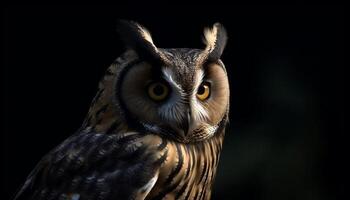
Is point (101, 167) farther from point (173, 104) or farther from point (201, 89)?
point (201, 89)

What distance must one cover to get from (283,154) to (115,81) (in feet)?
5.42

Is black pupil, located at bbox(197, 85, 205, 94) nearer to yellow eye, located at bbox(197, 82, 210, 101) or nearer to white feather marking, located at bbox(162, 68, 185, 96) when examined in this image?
yellow eye, located at bbox(197, 82, 210, 101)

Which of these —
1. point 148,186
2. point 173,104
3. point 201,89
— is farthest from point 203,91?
point 148,186

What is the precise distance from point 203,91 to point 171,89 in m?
0.14

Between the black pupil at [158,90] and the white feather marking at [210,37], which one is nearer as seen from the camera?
the black pupil at [158,90]

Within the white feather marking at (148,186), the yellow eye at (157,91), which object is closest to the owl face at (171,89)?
the yellow eye at (157,91)

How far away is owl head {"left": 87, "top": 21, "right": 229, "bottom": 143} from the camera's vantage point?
2.44 meters

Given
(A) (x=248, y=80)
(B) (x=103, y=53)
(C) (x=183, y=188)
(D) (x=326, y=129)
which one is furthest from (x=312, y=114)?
(C) (x=183, y=188)

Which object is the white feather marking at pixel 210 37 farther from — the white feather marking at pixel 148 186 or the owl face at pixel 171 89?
the white feather marking at pixel 148 186

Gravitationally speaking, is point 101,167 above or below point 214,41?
below

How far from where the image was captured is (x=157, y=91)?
98.1 inches

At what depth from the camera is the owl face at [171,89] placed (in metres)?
2.44

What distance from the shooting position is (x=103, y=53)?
400cm

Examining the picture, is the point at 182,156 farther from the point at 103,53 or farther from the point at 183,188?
the point at 103,53
